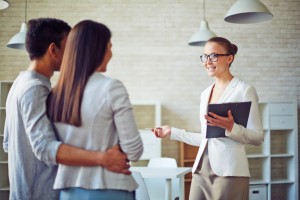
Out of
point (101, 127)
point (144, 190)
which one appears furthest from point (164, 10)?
point (101, 127)

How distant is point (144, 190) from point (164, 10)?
12.6 ft

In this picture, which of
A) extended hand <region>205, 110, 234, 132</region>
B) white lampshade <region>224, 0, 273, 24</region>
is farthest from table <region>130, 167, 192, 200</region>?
white lampshade <region>224, 0, 273, 24</region>

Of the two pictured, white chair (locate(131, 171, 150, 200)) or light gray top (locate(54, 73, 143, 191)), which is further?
white chair (locate(131, 171, 150, 200))

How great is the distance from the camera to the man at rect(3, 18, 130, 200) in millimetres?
1444

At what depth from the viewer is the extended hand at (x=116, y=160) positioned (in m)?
1.41

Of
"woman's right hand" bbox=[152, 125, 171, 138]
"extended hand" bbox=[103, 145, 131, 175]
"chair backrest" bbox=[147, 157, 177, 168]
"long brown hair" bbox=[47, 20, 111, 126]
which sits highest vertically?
"long brown hair" bbox=[47, 20, 111, 126]

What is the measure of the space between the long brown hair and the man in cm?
9

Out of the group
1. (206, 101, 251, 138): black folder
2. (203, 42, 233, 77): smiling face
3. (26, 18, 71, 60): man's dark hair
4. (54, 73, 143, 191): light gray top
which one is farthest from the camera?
(203, 42, 233, 77): smiling face

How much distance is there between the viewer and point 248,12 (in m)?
3.71

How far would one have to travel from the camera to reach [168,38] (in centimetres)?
653

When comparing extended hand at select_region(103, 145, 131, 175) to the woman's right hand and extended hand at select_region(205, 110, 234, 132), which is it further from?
the woman's right hand

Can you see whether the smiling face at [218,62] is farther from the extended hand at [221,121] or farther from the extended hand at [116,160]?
the extended hand at [116,160]

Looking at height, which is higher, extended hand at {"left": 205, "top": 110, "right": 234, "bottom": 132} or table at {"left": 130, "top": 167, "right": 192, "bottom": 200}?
extended hand at {"left": 205, "top": 110, "right": 234, "bottom": 132}

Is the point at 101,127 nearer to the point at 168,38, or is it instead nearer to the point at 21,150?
the point at 21,150
